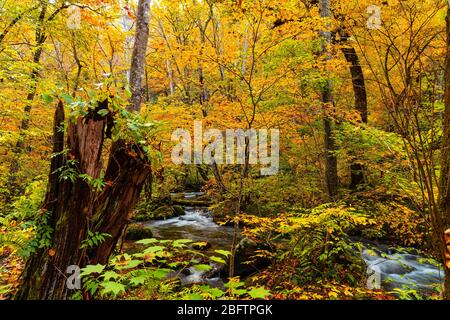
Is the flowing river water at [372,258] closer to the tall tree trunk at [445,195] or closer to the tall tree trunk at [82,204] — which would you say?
the tall tree trunk at [445,195]

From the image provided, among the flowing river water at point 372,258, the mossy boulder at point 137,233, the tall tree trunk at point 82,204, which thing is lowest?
the flowing river water at point 372,258

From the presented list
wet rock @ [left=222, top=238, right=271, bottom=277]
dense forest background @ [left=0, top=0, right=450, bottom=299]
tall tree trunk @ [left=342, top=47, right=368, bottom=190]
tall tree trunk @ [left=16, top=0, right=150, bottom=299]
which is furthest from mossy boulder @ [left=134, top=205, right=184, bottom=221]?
tall tree trunk @ [left=16, top=0, right=150, bottom=299]

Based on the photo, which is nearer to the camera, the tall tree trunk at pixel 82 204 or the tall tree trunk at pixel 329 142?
the tall tree trunk at pixel 82 204

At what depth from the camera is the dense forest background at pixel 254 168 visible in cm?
275

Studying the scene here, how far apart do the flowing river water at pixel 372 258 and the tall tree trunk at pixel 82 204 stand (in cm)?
406

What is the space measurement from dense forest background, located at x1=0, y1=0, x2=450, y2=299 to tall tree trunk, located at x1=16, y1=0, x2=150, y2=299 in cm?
1

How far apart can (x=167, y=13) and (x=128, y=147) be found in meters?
16.7

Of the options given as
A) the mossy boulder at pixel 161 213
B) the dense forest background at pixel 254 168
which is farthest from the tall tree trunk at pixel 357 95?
the mossy boulder at pixel 161 213

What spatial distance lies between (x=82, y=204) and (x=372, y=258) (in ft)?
28.2

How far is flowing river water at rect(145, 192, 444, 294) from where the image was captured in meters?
6.73

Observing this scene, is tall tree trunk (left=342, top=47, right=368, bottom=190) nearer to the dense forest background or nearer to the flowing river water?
the dense forest background

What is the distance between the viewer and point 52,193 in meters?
2.93
